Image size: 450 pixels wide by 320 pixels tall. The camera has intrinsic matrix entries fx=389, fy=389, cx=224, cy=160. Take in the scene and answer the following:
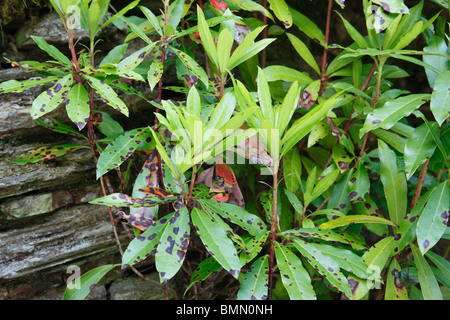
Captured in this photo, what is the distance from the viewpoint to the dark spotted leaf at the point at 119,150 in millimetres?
1125

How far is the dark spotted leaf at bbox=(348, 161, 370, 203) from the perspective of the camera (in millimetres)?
1273

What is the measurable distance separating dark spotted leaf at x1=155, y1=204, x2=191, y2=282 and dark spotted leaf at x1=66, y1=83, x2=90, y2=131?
1.18 feet

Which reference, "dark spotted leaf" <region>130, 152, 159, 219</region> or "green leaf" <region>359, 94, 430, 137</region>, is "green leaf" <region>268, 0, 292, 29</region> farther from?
"dark spotted leaf" <region>130, 152, 159, 219</region>

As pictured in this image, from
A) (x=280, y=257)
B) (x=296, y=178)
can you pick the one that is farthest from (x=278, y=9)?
(x=280, y=257)

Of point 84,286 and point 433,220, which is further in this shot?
point 84,286

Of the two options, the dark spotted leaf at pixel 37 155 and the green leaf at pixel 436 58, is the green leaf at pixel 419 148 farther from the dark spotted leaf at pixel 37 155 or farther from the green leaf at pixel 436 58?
the dark spotted leaf at pixel 37 155

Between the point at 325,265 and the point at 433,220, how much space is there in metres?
0.32

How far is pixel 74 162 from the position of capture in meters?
1.40

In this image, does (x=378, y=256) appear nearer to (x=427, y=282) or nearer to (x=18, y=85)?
(x=427, y=282)

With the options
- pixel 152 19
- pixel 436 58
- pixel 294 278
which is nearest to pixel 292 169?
pixel 294 278

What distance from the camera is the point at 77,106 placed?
1073 millimetres

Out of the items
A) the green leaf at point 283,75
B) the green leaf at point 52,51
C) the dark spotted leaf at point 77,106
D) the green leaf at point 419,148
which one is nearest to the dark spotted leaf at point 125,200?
the dark spotted leaf at point 77,106

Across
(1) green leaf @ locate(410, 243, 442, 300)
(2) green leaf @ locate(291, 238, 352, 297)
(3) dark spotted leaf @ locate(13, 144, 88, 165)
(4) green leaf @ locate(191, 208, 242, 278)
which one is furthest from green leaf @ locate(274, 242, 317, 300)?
(3) dark spotted leaf @ locate(13, 144, 88, 165)
